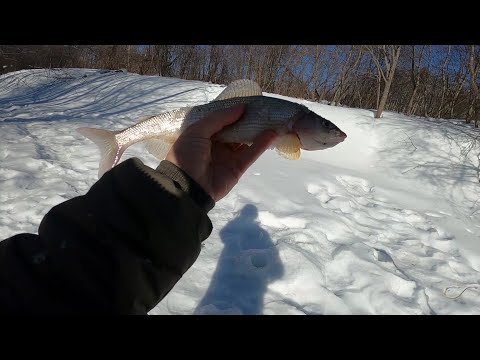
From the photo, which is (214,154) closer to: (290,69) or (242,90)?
(242,90)

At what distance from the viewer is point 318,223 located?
460 centimetres

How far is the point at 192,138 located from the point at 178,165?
0.27m

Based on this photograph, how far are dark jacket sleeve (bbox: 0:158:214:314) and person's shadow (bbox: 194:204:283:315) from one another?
1.65 meters

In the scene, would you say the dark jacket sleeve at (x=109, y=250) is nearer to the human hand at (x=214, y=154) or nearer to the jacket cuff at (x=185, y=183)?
the jacket cuff at (x=185, y=183)

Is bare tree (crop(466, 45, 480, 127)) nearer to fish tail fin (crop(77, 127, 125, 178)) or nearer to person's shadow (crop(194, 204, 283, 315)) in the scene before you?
person's shadow (crop(194, 204, 283, 315))

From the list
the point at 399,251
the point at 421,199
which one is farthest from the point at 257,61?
the point at 399,251

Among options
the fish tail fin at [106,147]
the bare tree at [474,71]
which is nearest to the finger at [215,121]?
the fish tail fin at [106,147]

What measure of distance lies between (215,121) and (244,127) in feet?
0.91

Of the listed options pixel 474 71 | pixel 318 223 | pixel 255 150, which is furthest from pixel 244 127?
pixel 474 71

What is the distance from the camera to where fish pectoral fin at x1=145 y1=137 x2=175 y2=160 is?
2.57 metres

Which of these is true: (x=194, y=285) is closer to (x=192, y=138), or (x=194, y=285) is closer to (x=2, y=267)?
(x=192, y=138)

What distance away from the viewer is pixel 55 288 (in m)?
1.15

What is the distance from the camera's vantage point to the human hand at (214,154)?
1.99m

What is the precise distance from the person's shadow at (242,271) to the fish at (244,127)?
1445 mm
